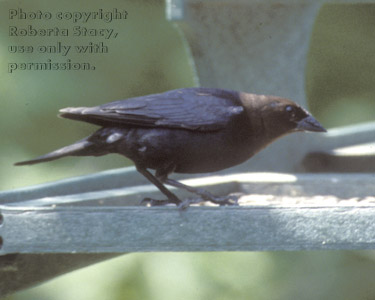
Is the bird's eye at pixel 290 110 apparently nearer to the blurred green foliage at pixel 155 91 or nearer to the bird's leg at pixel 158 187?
the bird's leg at pixel 158 187

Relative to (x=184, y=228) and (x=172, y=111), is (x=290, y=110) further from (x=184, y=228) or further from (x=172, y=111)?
(x=184, y=228)

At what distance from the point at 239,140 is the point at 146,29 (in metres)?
3.26

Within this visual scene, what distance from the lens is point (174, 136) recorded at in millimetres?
3768

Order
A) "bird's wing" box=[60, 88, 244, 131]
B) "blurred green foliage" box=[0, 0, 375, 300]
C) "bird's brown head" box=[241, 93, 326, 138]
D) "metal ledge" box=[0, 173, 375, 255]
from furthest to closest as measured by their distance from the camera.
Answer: "blurred green foliage" box=[0, 0, 375, 300]
"bird's brown head" box=[241, 93, 326, 138]
"bird's wing" box=[60, 88, 244, 131]
"metal ledge" box=[0, 173, 375, 255]

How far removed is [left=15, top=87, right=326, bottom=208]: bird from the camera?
3.74 meters

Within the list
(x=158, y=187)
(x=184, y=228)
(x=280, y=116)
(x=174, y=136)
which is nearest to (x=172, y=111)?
(x=174, y=136)

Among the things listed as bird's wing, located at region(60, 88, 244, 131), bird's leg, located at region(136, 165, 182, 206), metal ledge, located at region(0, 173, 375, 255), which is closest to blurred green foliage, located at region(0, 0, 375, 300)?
bird's leg, located at region(136, 165, 182, 206)

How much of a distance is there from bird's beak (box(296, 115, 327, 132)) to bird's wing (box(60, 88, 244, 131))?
27 cm

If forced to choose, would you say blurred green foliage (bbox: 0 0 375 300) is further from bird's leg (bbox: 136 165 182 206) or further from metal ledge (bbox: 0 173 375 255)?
metal ledge (bbox: 0 173 375 255)

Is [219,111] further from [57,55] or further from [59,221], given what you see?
[57,55]

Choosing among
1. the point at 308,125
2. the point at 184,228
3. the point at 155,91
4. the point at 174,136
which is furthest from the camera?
the point at 155,91

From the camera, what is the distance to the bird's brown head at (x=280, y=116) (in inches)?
154

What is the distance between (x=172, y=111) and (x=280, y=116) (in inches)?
18.2

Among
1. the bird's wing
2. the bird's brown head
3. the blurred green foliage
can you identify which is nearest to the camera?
the bird's wing
